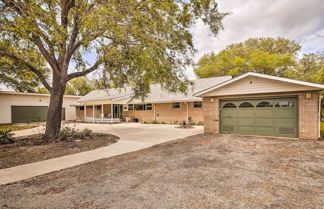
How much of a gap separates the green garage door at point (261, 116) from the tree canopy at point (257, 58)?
12.5m

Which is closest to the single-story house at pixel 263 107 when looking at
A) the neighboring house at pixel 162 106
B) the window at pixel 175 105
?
the neighboring house at pixel 162 106

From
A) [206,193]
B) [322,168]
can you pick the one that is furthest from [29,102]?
[322,168]

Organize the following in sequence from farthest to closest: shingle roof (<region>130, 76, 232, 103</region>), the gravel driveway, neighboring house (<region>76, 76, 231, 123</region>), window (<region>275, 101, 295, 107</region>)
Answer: shingle roof (<region>130, 76, 232, 103</region>), neighboring house (<region>76, 76, 231, 123</region>), window (<region>275, 101, 295, 107</region>), the gravel driveway

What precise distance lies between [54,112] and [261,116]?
11.1 m

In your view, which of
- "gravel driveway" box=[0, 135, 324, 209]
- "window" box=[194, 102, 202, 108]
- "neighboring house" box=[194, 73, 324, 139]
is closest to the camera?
"gravel driveway" box=[0, 135, 324, 209]

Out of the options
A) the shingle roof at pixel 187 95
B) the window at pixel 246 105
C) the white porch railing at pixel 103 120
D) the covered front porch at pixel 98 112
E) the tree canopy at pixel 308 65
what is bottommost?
the white porch railing at pixel 103 120

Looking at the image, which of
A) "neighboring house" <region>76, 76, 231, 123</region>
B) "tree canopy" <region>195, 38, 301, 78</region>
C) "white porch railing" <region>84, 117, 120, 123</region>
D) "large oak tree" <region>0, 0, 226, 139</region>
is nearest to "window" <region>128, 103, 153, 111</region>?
"neighboring house" <region>76, 76, 231, 123</region>

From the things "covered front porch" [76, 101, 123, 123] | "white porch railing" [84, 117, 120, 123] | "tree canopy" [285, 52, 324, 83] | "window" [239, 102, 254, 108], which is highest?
"tree canopy" [285, 52, 324, 83]

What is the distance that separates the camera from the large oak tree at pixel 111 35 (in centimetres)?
581

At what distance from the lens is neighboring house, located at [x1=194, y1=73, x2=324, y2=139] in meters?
8.20

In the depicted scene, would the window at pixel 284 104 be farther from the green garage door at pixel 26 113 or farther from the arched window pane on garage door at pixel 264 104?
the green garage door at pixel 26 113

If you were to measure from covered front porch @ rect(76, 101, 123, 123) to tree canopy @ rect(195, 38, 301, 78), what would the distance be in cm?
1226

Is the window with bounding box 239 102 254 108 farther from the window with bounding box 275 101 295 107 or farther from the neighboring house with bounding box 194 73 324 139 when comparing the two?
the window with bounding box 275 101 295 107

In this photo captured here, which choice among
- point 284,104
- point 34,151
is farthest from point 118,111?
point 284,104
